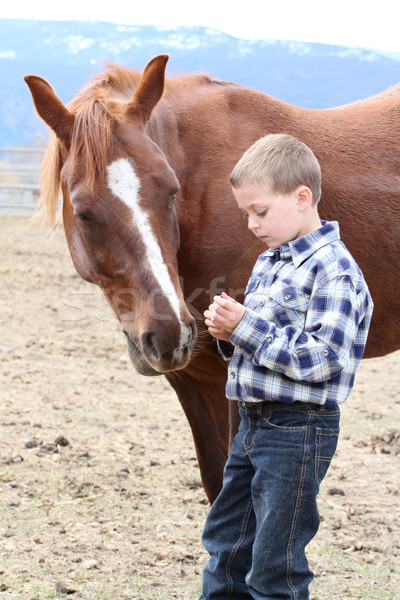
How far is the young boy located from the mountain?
10.3 meters

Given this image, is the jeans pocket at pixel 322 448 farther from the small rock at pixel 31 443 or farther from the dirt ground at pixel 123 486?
the small rock at pixel 31 443

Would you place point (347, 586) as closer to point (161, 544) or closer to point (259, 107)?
point (161, 544)

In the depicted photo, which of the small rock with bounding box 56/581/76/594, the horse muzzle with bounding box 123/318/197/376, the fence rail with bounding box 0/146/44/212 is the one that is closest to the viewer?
the horse muzzle with bounding box 123/318/197/376

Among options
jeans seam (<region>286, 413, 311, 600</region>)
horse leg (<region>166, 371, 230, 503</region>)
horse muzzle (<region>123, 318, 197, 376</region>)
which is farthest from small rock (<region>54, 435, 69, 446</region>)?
jeans seam (<region>286, 413, 311, 600</region>)

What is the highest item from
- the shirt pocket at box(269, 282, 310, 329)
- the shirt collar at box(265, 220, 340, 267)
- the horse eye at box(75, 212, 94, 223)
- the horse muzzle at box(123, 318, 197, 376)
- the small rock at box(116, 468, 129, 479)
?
the shirt collar at box(265, 220, 340, 267)

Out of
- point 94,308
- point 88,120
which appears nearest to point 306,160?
point 88,120

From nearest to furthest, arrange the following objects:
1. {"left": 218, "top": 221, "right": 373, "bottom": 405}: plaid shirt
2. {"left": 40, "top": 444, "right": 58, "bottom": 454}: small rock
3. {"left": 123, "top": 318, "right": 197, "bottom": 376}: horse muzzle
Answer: {"left": 218, "top": 221, "right": 373, "bottom": 405}: plaid shirt
{"left": 123, "top": 318, "right": 197, "bottom": 376}: horse muzzle
{"left": 40, "top": 444, "right": 58, "bottom": 454}: small rock

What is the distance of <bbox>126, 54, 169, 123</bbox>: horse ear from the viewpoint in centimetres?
228

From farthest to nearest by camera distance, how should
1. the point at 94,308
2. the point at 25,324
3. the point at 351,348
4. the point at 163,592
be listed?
the point at 94,308 → the point at 25,324 → the point at 163,592 → the point at 351,348

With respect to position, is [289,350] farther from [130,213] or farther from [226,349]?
[130,213]

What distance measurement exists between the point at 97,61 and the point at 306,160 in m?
1.41

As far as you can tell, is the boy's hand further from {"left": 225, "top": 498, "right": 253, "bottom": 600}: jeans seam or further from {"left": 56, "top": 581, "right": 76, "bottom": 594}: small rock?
{"left": 56, "top": 581, "right": 76, "bottom": 594}: small rock

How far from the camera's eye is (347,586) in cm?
270

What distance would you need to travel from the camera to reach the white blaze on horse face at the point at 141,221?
1.94 meters
